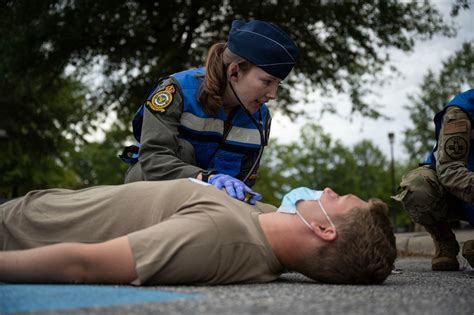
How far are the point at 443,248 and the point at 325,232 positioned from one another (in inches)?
90.6

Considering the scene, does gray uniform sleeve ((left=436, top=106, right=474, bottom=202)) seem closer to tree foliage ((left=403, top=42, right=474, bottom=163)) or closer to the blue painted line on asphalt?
the blue painted line on asphalt

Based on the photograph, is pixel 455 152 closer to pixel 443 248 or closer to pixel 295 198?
pixel 443 248

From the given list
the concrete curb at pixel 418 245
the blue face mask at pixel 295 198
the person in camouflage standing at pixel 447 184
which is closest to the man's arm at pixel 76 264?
the blue face mask at pixel 295 198

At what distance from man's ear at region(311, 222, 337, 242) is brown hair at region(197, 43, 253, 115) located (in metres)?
1.27

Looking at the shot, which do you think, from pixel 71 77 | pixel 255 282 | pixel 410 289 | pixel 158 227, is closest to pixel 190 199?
pixel 158 227

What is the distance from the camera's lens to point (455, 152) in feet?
12.8

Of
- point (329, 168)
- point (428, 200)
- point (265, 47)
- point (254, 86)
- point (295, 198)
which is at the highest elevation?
point (265, 47)

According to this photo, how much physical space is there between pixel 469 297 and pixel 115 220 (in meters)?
1.35

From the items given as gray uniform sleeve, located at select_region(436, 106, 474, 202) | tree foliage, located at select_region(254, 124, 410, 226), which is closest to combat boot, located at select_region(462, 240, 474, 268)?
gray uniform sleeve, located at select_region(436, 106, 474, 202)

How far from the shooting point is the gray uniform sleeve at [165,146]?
3.26 m

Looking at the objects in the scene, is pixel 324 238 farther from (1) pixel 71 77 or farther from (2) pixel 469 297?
(1) pixel 71 77

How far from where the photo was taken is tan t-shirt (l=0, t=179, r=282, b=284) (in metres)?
2.19

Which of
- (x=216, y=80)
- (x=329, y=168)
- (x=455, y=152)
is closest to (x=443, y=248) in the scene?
(x=455, y=152)

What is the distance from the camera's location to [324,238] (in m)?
2.38
